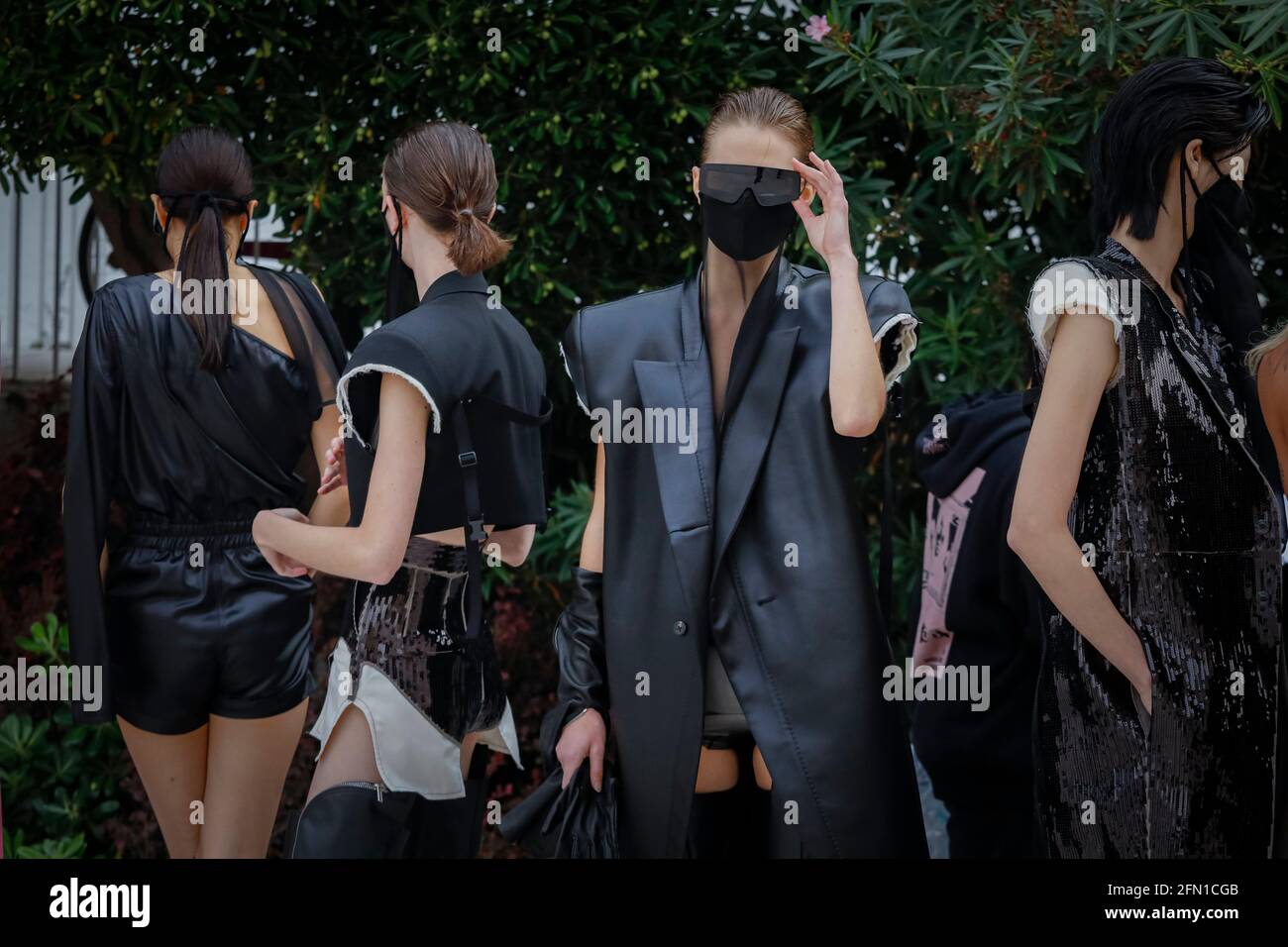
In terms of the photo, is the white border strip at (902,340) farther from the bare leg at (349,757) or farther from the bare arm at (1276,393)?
the bare leg at (349,757)

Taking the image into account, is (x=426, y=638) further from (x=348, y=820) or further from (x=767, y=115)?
(x=767, y=115)

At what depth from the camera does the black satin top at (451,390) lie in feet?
9.74

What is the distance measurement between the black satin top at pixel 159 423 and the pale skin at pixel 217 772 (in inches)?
4.1

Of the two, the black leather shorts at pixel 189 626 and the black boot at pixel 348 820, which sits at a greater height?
the black leather shorts at pixel 189 626

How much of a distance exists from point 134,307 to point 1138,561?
2.22 meters

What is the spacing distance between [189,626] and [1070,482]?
1951 millimetres

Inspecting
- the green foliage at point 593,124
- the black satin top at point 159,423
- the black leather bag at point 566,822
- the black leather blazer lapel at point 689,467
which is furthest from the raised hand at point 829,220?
the green foliage at point 593,124

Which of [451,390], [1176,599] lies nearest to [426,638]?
[451,390]

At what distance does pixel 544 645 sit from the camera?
203 inches

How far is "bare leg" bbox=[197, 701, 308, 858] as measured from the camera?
3.45 m

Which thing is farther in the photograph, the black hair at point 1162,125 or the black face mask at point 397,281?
the black face mask at point 397,281

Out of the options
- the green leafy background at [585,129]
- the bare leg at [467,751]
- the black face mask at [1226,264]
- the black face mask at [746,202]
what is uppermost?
the green leafy background at [585,129]

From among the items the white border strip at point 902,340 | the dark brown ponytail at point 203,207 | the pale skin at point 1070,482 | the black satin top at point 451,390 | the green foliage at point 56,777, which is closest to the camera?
the pale skin at point 1070,482

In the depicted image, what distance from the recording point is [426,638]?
118 inches
